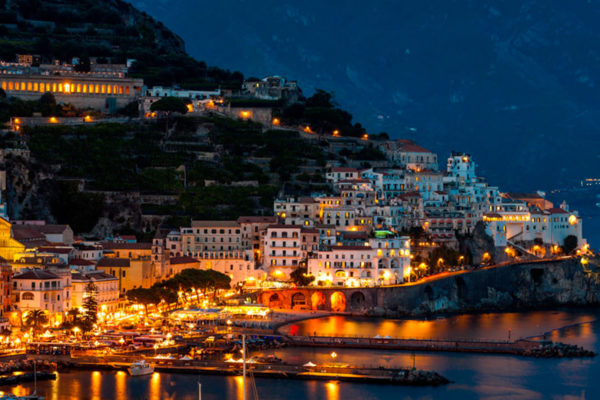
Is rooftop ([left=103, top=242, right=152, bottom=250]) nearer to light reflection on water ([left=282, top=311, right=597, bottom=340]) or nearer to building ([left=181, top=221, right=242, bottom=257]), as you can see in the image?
building ([left=181, top=221, right=242, bottom=257])

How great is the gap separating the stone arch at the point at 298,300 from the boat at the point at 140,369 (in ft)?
62.3

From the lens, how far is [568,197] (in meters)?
132

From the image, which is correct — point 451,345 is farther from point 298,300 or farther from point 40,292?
point 40,292

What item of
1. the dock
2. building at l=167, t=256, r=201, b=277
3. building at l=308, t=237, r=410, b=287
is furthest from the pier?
building at l=167, t=256, r=201, b=277

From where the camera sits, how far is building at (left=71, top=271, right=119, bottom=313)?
69.3 metres

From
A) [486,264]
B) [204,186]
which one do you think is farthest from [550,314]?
[204,186]

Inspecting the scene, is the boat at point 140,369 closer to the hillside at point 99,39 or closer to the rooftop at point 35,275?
the rooftop at point 35,275

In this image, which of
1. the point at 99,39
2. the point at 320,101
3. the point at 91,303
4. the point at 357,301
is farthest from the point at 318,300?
the point at 99,39

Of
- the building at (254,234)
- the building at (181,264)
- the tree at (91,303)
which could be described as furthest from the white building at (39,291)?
the building at (254,234)

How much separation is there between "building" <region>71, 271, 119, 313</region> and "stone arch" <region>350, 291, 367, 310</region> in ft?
48.4

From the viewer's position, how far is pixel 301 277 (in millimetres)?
79562

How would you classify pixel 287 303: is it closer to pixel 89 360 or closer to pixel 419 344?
pixel 419 344

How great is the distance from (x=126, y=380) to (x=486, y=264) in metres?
35.9

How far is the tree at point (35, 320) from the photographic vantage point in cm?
6500
